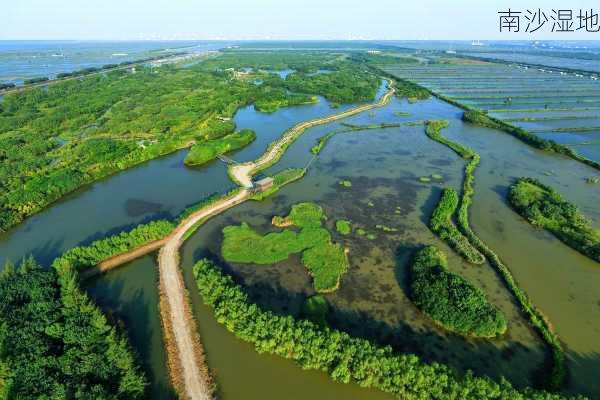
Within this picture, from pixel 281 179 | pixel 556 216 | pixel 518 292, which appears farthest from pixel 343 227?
pixel 556 216

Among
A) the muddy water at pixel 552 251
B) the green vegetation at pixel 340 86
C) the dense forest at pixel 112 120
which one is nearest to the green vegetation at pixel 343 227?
the muddy water at pixel 552 251

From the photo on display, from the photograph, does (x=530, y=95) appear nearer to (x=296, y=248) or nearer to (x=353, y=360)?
(x=296, y=248)

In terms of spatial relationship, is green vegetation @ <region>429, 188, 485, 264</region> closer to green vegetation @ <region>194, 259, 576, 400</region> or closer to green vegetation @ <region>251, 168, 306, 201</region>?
green vegetation @ <region>194, 259, 576, 400</region>

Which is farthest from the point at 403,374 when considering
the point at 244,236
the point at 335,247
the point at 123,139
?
the point at 123,139

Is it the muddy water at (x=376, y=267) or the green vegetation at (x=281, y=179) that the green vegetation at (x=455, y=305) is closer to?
the muddy water at (x=376, y=267)

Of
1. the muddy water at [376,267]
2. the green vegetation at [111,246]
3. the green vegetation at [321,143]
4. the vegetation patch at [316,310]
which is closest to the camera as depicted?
the muddy water at [376,267]

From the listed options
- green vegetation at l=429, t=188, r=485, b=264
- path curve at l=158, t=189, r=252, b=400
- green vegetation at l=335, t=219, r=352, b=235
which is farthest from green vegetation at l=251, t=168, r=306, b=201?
green vegetation at l=429, t=188, r=485, b=264
